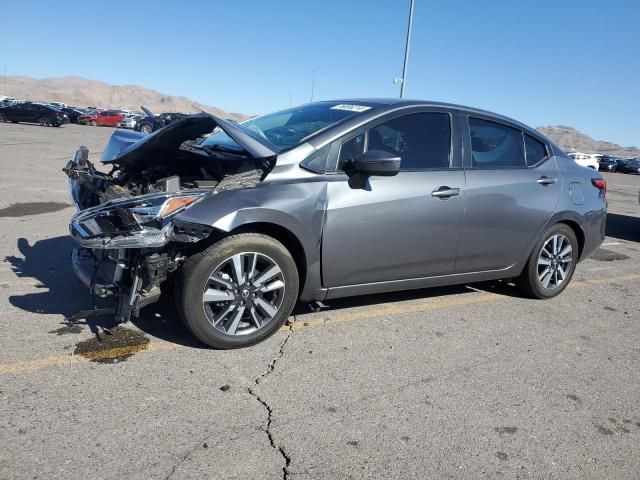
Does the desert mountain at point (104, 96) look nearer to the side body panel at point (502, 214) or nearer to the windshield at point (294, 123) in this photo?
the windshield at point (294, 123)

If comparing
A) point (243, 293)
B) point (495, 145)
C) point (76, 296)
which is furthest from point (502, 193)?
point (76, 296)

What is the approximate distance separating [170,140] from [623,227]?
9.77 metres

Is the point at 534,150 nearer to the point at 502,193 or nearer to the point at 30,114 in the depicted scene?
the point at 502,193

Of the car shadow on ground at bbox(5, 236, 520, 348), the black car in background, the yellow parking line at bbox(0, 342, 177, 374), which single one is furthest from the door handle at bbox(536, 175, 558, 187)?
the black car in background

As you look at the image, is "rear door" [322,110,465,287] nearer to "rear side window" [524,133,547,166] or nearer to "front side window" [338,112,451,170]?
"front side window" [338,112,451,170]

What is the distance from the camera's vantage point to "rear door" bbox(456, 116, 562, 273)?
459cm

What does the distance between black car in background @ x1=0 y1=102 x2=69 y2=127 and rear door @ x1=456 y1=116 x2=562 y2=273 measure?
3537cm

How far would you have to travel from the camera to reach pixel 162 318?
4125 mm

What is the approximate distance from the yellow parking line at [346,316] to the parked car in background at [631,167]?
148ft

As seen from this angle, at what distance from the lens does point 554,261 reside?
209 inches

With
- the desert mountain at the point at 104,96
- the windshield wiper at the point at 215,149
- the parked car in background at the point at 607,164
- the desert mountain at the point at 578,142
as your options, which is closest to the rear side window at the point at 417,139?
the windshield wiper at the point at 215,149

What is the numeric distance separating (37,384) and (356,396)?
5.97ft

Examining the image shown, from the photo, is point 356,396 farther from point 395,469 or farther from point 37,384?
point 37,384

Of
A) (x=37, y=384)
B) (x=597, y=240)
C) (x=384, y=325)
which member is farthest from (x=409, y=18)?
(x=37, y=384)
